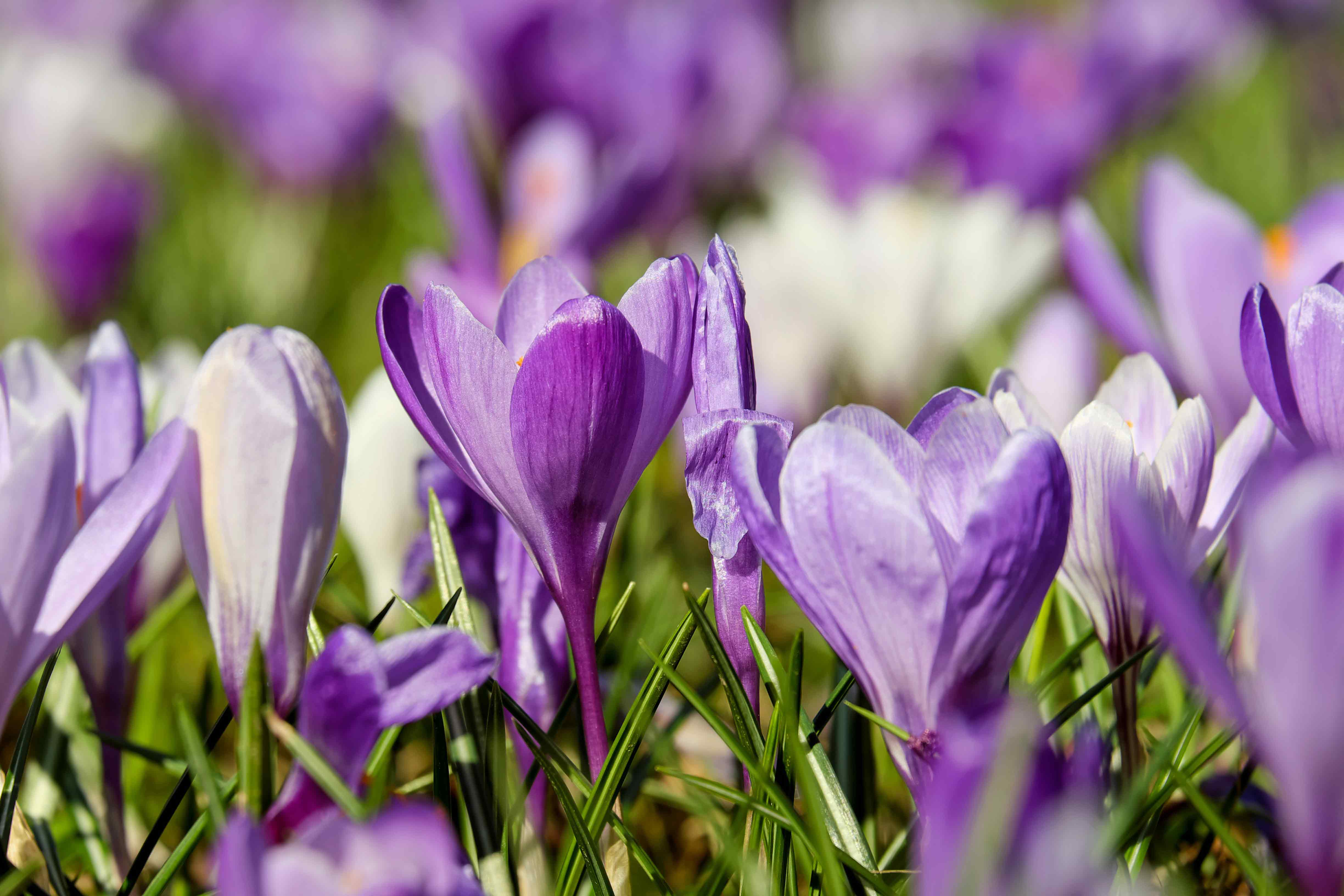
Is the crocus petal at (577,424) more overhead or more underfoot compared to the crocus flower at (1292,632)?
more overhead

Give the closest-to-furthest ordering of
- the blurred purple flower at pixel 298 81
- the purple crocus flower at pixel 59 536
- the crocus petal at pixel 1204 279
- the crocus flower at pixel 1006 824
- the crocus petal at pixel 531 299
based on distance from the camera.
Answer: the crocus flower at pixel 1006 824, the purple crocus flower at pixel 59 536, the crocus petal at pixel 531 299, the crocus petal at pixel 1204 279, the blurred purple flower at pixel 298 81

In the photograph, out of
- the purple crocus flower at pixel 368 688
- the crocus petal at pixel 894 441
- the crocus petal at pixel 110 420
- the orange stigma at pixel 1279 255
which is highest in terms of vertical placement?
the orange stigma at pixel 1279 255

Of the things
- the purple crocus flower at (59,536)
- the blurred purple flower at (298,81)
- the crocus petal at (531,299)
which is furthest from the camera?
the blurred purple flower at (298,81)

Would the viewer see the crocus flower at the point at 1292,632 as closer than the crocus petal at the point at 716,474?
Yes

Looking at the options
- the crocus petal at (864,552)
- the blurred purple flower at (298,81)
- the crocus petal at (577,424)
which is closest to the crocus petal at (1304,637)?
the crocus petal at (864,552)

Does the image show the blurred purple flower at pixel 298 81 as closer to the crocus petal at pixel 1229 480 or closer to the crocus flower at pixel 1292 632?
the crocus petal at pixel 1229 480

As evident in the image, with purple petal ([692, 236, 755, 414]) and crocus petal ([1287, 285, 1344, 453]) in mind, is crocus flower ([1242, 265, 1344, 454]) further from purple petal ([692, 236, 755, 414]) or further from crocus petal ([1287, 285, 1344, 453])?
purple petal ([692, 236, 755, 414])

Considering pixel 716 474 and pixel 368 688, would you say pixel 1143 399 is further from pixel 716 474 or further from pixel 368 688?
pixel 368 688

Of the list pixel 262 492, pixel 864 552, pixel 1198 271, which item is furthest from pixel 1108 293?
pixel 262 492
